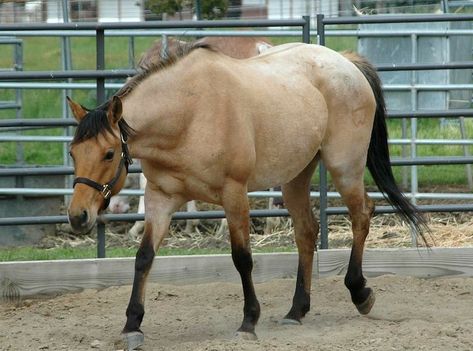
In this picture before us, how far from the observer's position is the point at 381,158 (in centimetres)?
625

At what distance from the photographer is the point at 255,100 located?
17.6 feet

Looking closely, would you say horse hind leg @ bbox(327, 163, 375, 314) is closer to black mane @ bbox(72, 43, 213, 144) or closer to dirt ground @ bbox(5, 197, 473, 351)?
dirt ground @ bbox(5, 197, 473, 351)

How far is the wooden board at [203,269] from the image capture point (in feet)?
20.4

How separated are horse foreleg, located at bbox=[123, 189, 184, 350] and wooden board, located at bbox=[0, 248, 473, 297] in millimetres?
1103

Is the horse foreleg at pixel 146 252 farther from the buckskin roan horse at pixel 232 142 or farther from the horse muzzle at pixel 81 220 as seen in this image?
the horse muzzle at pixel 81 220

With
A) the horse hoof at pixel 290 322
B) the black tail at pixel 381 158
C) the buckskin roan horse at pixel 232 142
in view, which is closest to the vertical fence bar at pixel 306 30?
the black tail at pixel 381 158

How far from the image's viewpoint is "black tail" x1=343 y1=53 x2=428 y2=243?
6180 mm

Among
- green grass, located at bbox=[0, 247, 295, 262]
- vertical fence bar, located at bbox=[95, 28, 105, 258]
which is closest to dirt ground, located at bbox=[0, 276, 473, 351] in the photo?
vertical fence bar, located at bbox=[95, 28, 105, 258]

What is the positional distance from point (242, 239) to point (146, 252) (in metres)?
0.52

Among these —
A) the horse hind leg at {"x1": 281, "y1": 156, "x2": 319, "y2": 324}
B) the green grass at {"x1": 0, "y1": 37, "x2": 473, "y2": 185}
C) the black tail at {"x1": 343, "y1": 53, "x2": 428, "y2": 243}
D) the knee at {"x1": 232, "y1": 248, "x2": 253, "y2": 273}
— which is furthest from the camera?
the green grass at {"x1": 0, "y1": 37, "x2": 473, "y2": 185}

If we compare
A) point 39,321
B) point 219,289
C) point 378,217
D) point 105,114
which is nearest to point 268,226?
point 378,217

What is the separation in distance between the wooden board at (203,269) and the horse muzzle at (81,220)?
61.3 inches

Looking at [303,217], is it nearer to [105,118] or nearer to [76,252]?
[105,118]

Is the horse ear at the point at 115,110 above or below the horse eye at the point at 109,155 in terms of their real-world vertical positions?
above
